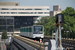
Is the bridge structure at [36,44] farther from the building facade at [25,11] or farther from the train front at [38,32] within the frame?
the building facade at [25,11]

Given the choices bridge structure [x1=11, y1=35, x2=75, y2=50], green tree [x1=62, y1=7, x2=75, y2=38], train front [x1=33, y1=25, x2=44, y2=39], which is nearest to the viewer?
bridge structure [x1=11, y1=35, x2=75, y2=50]

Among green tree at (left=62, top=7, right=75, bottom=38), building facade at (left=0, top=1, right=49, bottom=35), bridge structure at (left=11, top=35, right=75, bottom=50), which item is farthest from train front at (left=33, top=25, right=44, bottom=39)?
building facade at (left=0, top=1, right=49, bottom=35)

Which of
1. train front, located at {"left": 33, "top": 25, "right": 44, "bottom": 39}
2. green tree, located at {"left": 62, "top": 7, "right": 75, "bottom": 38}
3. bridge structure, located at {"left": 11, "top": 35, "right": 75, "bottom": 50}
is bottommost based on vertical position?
bridge structure, located at {"left": 11, "top": 35, "right": 75, "bottom": 50}

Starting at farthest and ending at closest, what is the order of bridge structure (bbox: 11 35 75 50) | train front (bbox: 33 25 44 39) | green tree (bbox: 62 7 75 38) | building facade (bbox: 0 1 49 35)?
1. building facade (bbox: 0 1 49 35)
2. green tree (bbox: 62 7 75 38)
3. train front (bbox: 33 25 44 39)
4. bridge structure (bbox: 11 35 75 50)

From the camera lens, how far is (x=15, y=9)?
186 m

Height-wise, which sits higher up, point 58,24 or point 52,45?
point 58,24

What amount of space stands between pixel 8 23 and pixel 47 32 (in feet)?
223

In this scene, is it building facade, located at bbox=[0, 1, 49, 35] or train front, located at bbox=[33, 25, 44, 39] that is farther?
building facade, located at bbox=[0, 1, 49, 35]

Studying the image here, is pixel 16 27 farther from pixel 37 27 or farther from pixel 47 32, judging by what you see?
pixel 37 27

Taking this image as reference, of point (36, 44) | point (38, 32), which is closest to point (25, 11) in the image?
point (38, 32)

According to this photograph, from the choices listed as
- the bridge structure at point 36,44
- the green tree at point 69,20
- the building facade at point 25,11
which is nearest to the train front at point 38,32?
the bridge structure at point 36,44

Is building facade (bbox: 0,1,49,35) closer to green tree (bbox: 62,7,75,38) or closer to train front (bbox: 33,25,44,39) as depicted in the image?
green tree (bbox: 62,7,75,38)

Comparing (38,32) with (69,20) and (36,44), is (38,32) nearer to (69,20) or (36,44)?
(36,44)

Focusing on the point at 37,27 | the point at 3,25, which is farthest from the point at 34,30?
the point at 3,25
